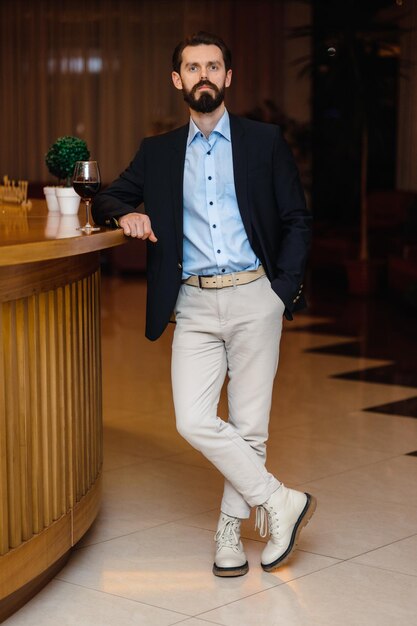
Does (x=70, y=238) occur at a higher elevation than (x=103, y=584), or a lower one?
higher

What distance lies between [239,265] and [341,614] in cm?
108

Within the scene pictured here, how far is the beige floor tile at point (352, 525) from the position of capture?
3.76 meters

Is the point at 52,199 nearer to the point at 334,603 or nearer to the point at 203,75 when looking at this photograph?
the point at 203,75

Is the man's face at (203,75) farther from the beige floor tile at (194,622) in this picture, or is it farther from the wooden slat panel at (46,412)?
the beige floor tile at (194,622)

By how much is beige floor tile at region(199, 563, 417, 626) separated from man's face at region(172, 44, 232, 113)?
147 cm

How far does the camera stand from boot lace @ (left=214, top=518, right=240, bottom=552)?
11.6ft

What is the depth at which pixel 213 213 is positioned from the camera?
340 cm

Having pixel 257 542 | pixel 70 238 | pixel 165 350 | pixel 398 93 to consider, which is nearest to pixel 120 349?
pixel 165 350

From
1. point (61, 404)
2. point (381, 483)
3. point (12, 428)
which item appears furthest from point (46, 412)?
point (381, 483)

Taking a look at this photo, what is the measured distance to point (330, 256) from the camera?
12.4 metres

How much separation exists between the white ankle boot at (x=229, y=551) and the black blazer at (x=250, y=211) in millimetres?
657

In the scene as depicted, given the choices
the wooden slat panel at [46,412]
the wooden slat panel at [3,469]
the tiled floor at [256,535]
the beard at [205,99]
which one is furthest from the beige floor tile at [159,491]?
the beard at [205,99]

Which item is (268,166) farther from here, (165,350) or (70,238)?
(165,350)

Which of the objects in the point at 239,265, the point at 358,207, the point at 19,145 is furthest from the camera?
the point at 19,145
